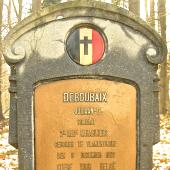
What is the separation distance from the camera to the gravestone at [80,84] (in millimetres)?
5230

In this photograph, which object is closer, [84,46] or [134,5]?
[84,46]

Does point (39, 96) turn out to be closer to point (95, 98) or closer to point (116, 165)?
point (95, 98)

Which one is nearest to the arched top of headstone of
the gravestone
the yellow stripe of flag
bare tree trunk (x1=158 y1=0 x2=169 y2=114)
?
the gravestone

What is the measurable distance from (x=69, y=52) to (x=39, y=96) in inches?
25.2

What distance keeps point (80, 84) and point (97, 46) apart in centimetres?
50

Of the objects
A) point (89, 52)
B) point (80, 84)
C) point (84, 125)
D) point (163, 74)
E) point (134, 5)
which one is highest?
point (134, 5)

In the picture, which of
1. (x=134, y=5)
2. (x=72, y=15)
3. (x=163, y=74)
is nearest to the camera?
(x=72, y=15)

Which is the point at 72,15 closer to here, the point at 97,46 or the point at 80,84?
the point at 97,46

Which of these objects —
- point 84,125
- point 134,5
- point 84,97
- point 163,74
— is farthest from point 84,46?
point 163,74

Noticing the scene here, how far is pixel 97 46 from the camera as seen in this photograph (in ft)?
17.3

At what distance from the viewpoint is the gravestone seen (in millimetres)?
5230

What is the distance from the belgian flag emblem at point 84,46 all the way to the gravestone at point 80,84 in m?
0.01

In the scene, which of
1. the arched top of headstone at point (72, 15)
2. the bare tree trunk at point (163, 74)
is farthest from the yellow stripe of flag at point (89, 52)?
the bare tree trunk at point (163, 74)

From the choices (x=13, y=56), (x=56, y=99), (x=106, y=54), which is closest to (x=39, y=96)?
(x=56, y=99)
